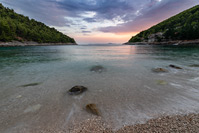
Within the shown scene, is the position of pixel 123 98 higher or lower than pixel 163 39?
lower

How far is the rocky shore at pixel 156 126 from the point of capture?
9.20ft

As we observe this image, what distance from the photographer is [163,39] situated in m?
107

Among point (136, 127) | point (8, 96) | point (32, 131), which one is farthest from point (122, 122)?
point (8, 96)

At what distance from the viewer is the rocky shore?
2805 millimetres

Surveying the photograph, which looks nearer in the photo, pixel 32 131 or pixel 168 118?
pixel 32 131

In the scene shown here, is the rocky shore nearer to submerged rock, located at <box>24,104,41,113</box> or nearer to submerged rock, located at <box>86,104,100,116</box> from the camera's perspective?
submerged rock, located at <box>86,104,100,116</box>

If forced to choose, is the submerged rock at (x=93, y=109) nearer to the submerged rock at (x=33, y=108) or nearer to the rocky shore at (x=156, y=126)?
the rocky shore at (x=156, y=126)

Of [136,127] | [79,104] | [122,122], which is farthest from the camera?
[79,104]

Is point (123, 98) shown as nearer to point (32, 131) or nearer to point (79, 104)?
point (79, 104)

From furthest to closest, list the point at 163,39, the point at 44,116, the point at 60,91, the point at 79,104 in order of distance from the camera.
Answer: the point at 163,39, the point at 60,91, the point at 79,104, the point at 44,116

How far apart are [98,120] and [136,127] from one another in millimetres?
1424

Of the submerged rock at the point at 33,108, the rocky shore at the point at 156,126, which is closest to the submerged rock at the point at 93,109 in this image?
the rocky shore at the point at 156,126

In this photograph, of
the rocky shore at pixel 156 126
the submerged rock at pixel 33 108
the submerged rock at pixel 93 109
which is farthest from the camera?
the submerged rock at pixel 33 108

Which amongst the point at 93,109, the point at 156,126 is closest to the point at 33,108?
the point at 93,109
